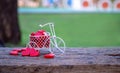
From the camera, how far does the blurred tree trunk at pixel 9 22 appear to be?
643 centimetres

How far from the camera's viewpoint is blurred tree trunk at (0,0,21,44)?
6426 mm

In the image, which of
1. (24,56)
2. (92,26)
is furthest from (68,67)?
(92,26)

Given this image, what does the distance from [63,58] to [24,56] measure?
22 centimetres

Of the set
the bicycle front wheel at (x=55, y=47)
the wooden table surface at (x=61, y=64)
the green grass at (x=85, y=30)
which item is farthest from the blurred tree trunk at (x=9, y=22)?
the wooden table surface at (x=61, y=64)

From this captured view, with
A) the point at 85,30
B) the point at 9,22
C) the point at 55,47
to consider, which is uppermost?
the point at 55,47

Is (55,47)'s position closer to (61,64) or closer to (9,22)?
(61,64)

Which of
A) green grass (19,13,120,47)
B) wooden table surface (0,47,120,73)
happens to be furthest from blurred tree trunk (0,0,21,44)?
wooden table surface (0,47,120,73)

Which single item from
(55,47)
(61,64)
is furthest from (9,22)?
(61,64)

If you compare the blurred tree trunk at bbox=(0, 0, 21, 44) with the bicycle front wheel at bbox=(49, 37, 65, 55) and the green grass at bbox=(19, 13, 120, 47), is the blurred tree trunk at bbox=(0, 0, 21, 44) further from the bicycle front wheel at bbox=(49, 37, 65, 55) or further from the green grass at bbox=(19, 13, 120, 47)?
the bicycle front wheel at bbox=(49, 37, 65, 55)

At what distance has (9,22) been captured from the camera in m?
6.45

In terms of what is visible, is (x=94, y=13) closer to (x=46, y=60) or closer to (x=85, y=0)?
(x=85, y=0)

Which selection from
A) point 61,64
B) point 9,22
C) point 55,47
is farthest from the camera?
point 9,22

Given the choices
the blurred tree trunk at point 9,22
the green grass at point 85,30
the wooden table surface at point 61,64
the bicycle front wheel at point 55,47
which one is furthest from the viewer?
the green grass at point 85,30

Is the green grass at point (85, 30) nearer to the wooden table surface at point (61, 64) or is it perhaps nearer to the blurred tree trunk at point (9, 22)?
the blurred tree trunk at point (9, 22)
